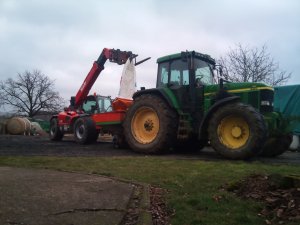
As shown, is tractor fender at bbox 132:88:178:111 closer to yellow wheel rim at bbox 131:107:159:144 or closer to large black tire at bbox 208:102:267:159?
yellow wheel rim at bbox 131:107:159:144

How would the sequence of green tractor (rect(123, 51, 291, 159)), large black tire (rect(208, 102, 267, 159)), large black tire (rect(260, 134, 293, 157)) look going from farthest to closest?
1. large black tire (rect(260, 134, 293, 157))
2. green tractor (rect(123, 51, 291, 159))
3. large black tire (rect(208, 102, 267, 159))

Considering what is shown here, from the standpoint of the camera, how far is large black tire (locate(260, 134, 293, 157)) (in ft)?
37.6

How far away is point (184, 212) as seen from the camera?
4945mm

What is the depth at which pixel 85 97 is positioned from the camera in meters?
19.9

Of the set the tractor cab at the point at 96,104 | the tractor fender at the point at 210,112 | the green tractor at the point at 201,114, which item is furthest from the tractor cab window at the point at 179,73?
the tractor cab at the point at 96,104

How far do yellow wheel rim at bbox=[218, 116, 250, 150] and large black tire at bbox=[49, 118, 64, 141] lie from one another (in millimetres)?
11383

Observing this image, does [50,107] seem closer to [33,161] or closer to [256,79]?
[256,79]

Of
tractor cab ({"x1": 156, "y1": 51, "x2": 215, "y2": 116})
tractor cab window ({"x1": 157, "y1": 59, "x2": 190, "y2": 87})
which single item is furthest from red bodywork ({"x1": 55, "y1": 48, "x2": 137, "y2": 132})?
tractor cab ({"x1": 156, "y1": 51, "x2": 215, "y2": 116})

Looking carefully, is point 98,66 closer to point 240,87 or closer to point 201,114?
point 201,114

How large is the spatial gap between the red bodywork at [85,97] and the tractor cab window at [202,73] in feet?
9.98

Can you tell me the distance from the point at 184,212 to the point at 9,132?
32.2m

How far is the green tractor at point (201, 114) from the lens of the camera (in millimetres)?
10172

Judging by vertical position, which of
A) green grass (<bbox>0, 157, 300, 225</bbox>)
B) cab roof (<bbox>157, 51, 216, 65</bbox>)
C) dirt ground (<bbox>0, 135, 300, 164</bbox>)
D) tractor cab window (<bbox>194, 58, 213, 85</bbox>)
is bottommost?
green grass (<bbox>0, 157, 300, 225</bbox>)

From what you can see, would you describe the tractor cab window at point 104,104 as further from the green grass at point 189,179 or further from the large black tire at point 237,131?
the green grass at point 189,179
